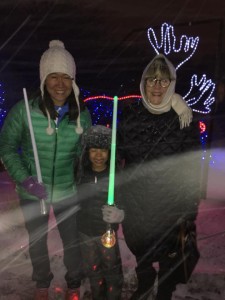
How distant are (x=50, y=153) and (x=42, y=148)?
76 mm

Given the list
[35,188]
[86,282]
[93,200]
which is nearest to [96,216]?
[93,200]

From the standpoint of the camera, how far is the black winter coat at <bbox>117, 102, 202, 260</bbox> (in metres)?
2.64

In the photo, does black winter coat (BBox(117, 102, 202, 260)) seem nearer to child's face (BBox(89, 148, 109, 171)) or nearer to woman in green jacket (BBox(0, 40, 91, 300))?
child's face (BBox(89, 148, 109, 171))

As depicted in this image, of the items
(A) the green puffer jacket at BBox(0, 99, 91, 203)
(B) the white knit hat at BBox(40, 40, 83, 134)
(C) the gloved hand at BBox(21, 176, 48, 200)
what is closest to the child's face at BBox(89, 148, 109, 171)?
(A) the green puffer jacket at BBox(0, 99, 91, 203)

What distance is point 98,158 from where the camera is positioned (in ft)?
9.58

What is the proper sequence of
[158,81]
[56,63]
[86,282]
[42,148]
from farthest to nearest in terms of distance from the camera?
[86,282]
[42,148]
[56,63]
[158,81]

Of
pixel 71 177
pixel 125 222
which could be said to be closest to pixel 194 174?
pixel 125 222

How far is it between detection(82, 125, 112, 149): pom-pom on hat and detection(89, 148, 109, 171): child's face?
4cm

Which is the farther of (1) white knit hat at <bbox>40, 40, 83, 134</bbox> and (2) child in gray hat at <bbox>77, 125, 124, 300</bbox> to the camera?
(2) child in gray hat at <bbox>77, 125, 124, 300</bbox>

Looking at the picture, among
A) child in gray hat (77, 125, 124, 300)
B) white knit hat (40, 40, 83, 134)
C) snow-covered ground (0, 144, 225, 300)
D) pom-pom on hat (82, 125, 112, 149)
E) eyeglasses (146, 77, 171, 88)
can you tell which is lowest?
snow-covered ground (0, 144, 225, 300)

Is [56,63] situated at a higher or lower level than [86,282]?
higher

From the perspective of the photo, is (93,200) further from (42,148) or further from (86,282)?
(86,282)

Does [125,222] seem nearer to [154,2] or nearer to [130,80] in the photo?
[154,2]

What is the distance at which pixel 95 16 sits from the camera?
14.3m
